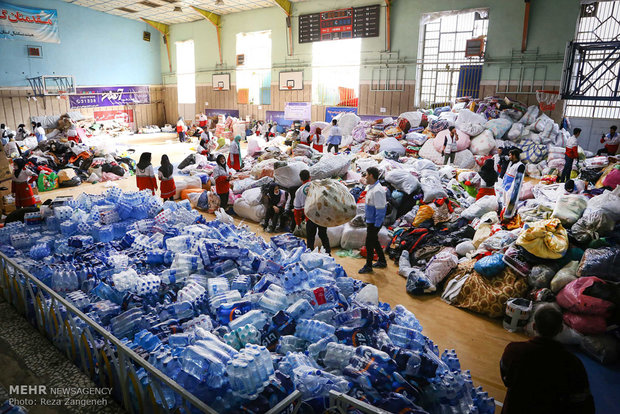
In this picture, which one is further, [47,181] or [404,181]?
[47,181]

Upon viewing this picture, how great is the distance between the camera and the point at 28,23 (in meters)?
16.7

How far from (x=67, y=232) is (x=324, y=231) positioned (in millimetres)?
3404

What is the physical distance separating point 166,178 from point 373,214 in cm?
420

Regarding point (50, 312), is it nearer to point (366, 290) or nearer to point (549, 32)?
point (366, 290)

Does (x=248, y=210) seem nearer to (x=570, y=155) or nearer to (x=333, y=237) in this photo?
(x=333, y=237)

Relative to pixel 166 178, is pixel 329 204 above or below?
above

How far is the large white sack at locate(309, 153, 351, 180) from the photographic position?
25.6 feet

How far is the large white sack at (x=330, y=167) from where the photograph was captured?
7.79m

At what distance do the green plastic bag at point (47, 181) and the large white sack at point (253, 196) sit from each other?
19.4 feet

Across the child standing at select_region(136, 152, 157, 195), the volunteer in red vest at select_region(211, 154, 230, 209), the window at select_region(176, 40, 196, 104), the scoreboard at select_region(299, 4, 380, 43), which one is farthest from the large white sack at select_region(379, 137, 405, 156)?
the window at select_region(176, 40, 196, 104)

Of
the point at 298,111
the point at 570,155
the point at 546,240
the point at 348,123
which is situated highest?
the point at 298,111

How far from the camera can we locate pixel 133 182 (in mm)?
10805

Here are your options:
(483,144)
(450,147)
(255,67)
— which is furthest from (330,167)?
(255,67)

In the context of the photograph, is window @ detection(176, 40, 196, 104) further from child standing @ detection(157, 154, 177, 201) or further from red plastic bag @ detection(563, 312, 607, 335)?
red plastic bag @ detection(563, 312, 607, 335)
